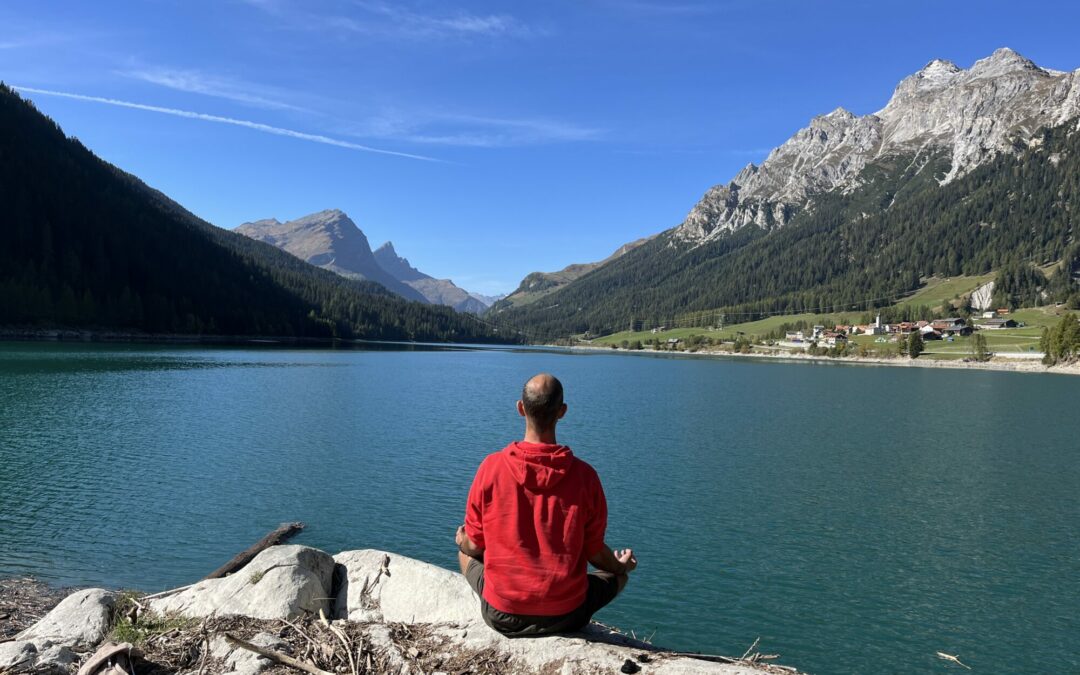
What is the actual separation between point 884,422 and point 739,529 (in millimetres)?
40645

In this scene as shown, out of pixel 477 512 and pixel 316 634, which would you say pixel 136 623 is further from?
pixel 477 512

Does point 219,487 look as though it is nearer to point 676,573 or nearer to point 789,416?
point 676,573

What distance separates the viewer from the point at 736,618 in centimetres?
1652

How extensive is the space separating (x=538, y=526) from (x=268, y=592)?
5856mm

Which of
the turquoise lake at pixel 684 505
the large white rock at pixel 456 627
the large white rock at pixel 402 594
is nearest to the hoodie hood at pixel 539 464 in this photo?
the large white rock at pixel 456 627

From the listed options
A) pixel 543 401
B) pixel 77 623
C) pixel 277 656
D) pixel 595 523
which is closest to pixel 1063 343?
pixel 595 523

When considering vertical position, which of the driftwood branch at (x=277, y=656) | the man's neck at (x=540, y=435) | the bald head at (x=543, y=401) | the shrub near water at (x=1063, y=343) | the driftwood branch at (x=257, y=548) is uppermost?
the shrub near water at (x=1063, y=343)

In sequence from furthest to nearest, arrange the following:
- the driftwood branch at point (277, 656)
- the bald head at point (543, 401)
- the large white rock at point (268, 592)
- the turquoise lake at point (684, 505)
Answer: the turquoise lake at point (684, 505)
the large white rock at point (268, 592)
the driftwood branch at point (277, 656)
the bald head at point (543, 401)

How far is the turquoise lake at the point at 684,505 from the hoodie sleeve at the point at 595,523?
9.83m

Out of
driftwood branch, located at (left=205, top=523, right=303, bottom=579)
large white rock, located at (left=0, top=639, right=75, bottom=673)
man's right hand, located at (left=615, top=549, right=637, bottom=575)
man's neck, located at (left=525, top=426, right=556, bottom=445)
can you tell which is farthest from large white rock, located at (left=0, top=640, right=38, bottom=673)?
man's right hand, located at (left=615, top=549, right=637, bottom=575)

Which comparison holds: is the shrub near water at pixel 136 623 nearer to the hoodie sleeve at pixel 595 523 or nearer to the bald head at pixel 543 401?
the hoodie sleeve at pixel 595 523

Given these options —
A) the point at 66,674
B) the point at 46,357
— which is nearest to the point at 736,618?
the point at 66,674

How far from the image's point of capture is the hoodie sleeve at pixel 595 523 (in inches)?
261

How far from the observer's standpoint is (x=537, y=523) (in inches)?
256
